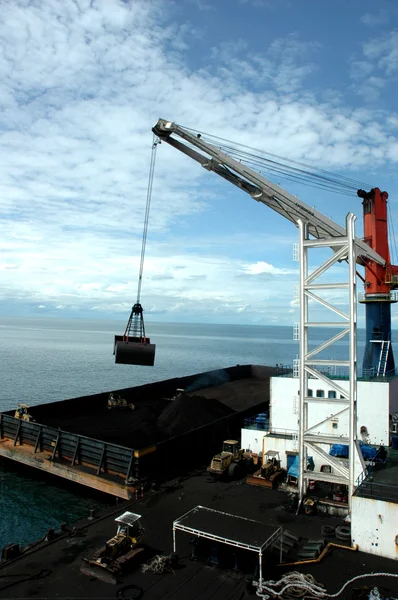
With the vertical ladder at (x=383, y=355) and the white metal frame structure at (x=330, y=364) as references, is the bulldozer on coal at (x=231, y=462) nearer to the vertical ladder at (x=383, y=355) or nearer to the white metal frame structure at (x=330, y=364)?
the white metal frame structure at (x=330, y=364)

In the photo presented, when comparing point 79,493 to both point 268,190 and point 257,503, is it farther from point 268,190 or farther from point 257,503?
point 268,190

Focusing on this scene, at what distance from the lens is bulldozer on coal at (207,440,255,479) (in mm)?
23136

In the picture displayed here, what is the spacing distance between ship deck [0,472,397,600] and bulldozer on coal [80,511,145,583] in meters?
0.25

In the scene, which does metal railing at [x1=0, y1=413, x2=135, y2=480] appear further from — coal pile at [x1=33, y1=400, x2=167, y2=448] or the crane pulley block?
the crane pulley block

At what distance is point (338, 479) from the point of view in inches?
740

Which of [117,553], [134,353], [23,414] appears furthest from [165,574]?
[23,414]

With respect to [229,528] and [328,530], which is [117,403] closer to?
[328,530]

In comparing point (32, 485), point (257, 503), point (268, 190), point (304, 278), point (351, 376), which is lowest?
point (32, 485)

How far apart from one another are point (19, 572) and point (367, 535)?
11.9 meters

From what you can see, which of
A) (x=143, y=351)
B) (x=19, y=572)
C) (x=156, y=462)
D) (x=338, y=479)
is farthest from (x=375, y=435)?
(x=19, y=572)

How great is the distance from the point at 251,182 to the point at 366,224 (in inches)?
429

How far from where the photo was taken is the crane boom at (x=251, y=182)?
28.5 metres

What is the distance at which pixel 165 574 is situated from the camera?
13664 mm

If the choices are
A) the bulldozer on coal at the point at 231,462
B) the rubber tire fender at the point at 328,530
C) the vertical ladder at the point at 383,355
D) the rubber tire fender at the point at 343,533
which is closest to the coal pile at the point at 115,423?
the bulldozer on coal at the point at 231,462
